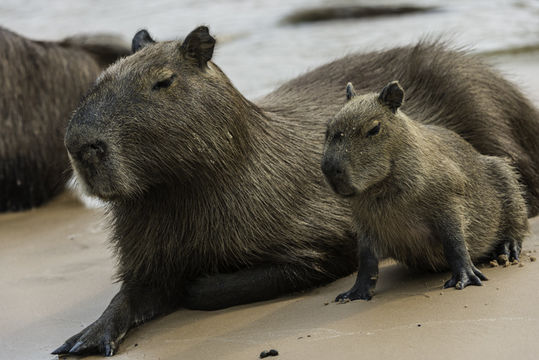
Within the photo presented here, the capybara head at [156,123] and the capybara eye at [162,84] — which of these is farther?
the capybara eye at [162,84]

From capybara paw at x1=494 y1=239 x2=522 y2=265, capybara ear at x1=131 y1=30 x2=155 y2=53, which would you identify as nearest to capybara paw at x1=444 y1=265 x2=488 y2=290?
capybara paw at x1=494 y1=239 x2=522 y2=265

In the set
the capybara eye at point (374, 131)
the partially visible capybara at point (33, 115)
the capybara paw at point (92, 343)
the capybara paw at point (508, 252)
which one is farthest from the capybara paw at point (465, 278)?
the partially visible capybara at point (33, 115)

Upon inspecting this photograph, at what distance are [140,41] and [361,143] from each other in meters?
1.29

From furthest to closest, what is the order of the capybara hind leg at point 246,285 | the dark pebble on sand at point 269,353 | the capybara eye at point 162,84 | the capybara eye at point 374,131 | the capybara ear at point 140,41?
1. the capybara ear at point 140,41
2. the capybara hind leg at point 246,285
3. the capybara eye at point 162,84
4. the capybara eye at point 374,131
5. the dark pebble on sand at point 269,353

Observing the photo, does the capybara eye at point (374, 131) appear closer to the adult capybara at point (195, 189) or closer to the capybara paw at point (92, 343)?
the adult capybara at point (195, 189)

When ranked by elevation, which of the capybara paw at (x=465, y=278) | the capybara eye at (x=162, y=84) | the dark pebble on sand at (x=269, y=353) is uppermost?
the capybara eye at (x=162, y=84)

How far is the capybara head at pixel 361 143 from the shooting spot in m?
3.50

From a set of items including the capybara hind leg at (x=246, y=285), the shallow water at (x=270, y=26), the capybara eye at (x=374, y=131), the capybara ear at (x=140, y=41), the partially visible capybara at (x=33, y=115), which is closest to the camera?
the capybara eye at (x=374, y=131)

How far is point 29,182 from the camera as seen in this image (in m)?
6.95

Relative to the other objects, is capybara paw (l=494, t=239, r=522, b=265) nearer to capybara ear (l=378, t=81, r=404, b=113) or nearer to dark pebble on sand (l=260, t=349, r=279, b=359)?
capybara ear (l=378, t=81, r=404, b=113)

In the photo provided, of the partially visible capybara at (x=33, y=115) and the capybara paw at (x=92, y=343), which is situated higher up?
the partially visible capybara at (x=33, y=115)

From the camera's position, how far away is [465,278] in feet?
12.0

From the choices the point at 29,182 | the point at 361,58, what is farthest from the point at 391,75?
the point at 29,182

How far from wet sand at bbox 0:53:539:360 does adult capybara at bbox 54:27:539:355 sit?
129 millimetres
